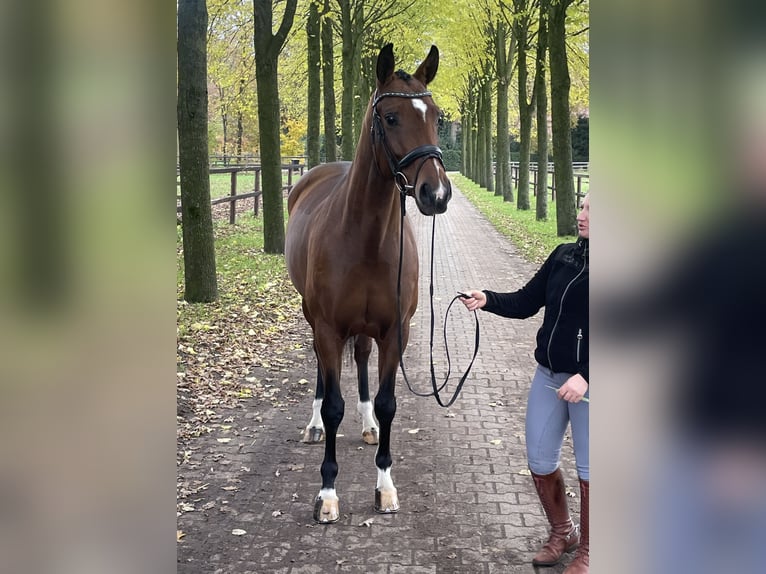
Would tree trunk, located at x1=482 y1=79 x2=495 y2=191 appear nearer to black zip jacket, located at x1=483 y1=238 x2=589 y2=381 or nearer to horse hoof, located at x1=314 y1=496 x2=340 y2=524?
horse hoof, located at x1=314 y1=496 x2=340 y2=524

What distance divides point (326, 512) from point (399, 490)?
2.10 ft

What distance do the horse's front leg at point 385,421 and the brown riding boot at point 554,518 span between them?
41.4 inches

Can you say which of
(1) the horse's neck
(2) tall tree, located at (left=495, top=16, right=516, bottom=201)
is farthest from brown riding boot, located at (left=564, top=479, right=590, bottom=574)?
(2) tall tree, located at (left=495, top=16, right=516, bottom=201)

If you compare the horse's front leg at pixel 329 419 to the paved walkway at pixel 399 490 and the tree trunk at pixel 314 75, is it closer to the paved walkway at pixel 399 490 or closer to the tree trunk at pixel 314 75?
the paved walkway at pixel 399 490

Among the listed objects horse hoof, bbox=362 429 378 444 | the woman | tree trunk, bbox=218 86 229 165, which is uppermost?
tree trunk, bbox=218 86 229 165

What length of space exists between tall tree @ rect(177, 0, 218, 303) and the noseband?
21.1 feet

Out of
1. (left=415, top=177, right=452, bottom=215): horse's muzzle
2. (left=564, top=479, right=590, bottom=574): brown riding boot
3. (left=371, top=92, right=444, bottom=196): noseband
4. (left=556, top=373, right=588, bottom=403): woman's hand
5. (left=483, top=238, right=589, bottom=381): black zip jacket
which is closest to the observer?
(left=556, top=373, right=588, bottom=403): woman's hand

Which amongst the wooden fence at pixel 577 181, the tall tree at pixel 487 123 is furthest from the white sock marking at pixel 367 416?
the tall tree at pixel 487 123

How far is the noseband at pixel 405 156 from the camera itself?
13.1 feet

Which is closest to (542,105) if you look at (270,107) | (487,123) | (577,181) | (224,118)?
(577,181)

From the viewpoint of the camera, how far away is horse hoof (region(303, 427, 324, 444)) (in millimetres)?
5914

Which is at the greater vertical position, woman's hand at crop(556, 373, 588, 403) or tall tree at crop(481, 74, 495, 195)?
tall tree at crop(481, 74, 495, 195)

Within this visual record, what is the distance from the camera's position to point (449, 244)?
19422 mm
